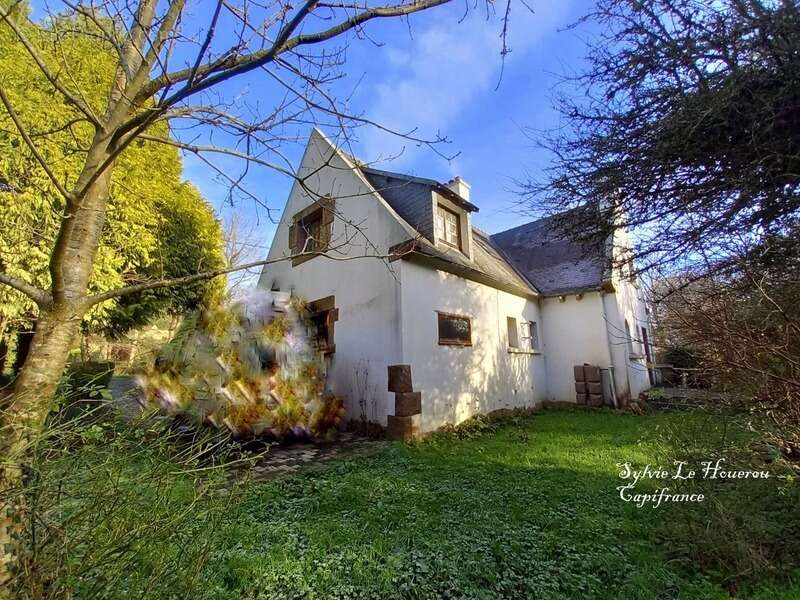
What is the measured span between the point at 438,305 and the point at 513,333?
145 inches

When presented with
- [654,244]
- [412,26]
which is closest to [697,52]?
[654,244]

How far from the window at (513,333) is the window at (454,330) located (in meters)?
2.33

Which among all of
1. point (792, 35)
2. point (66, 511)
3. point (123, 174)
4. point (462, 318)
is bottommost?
point (66, 511)

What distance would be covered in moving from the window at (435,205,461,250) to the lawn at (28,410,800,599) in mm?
5537

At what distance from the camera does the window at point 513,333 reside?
10.7 m

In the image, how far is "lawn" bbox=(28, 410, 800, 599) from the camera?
1.61 m

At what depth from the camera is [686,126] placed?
3.40 metres

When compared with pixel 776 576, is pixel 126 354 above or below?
above

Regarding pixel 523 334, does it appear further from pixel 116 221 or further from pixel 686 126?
pixel 116 221

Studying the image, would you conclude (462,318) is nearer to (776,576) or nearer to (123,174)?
(776,576)

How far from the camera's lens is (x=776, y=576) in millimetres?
2564

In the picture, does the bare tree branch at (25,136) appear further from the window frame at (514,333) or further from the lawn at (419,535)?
the window frame at (514,333)

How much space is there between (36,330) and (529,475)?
17.1 feet

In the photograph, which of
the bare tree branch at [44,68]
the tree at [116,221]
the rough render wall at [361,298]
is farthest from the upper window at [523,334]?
the bare tree branch at [44,68]
